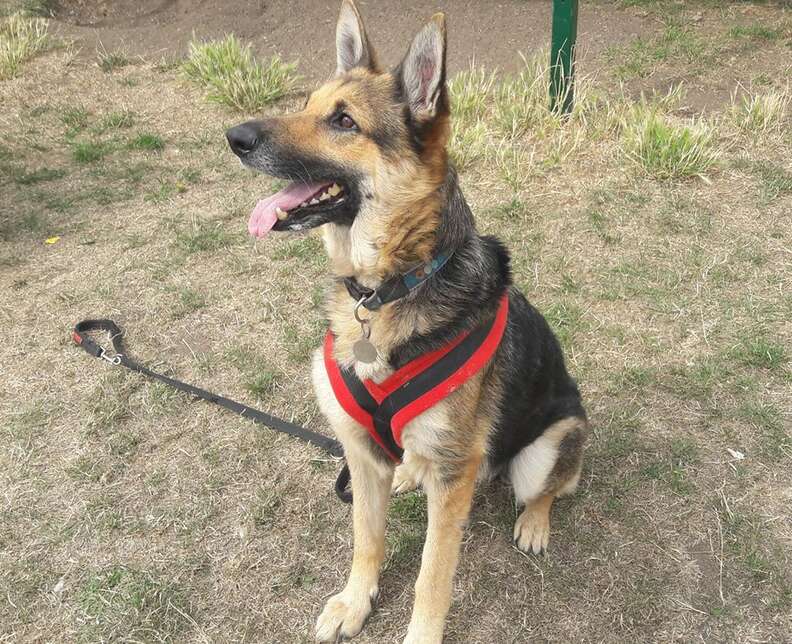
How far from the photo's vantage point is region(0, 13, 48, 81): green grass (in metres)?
8.52

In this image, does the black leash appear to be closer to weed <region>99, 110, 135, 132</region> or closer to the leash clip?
the leash clip

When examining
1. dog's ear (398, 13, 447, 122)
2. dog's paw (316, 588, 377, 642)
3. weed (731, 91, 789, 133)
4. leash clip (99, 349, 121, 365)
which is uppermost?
dog's ear (398, 13, 447, 122)

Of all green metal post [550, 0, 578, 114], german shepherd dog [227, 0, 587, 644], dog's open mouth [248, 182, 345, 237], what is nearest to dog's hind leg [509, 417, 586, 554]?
german shepherd dog [227, 0, 587, 644]

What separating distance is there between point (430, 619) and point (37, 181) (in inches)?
235

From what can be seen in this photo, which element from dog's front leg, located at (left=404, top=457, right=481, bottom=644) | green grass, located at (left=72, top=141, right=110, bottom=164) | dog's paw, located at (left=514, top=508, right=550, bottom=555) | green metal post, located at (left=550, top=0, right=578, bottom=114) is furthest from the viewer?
green grass, located at (left=72, top=141, right=110, bottom=164)

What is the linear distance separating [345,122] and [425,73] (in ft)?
1.18

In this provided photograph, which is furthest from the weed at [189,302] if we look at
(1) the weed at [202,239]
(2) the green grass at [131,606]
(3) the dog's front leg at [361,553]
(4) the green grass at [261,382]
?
(3) the dog's front leg at [361,553]

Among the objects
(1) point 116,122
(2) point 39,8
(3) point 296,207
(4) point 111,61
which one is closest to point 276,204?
(3) point 296,207

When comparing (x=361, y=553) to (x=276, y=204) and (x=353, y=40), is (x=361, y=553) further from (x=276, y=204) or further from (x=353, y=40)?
(x=353, y=40)

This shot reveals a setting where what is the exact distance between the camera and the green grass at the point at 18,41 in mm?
8523

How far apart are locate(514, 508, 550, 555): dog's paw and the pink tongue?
1939 millimetres

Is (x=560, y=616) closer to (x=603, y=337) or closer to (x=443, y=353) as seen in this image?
(x=443, y=353)

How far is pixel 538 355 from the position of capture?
9.69 feet

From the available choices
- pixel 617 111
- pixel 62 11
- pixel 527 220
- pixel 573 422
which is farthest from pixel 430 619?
pixel 62 11
